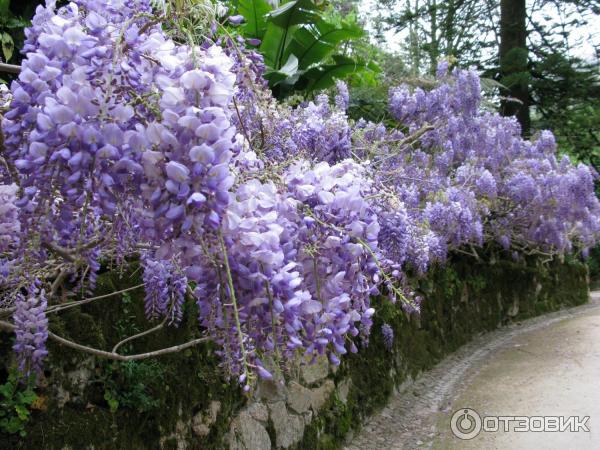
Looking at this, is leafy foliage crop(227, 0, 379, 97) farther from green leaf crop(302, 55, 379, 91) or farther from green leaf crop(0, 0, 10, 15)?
green leaf crop(0, 0, 10, 15)

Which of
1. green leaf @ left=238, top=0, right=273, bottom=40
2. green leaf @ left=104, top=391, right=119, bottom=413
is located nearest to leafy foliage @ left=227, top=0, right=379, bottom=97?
green leaf @ left=238, top=0, right=273, bottom=40

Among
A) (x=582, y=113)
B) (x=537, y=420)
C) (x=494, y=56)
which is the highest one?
(x=494, y=56)

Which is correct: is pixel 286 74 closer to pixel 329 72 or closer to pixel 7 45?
pixel 329 72

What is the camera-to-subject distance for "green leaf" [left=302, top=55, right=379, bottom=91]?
6.91m

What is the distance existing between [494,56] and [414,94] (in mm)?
6609

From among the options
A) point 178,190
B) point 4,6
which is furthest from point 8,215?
point 4,6

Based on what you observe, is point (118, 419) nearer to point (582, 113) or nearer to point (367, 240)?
point (367, 240)

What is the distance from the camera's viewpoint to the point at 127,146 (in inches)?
46.4

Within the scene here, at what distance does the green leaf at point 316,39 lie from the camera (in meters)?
6.63

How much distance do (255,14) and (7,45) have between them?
10.0 feet

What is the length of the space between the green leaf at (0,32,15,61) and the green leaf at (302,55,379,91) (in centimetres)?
343

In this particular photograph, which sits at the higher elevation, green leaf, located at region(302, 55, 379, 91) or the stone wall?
green leaf, located at region(302, 55, 379, 91)

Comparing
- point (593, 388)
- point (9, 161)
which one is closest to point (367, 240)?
point (9, 161)

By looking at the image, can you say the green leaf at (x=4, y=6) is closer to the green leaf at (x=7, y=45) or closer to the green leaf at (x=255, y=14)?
the green leaf at (x=7, y=45)
